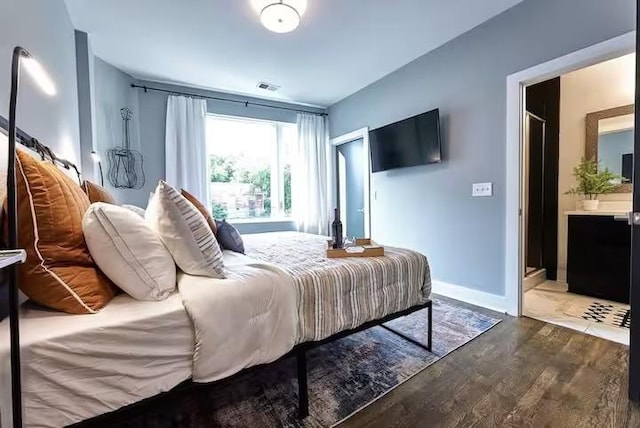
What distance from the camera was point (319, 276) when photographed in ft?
5.08

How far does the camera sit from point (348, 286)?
1.62 meters

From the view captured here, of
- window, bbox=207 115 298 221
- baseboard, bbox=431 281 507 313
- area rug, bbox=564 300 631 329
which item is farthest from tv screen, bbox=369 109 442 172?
area rug, bbox=564 300 631 329

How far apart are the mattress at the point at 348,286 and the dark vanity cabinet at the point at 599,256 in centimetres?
223

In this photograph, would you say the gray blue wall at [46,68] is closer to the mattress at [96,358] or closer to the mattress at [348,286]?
the mattress at [96,358]

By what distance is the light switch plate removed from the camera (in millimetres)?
2802

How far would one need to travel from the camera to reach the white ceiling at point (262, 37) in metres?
2.50

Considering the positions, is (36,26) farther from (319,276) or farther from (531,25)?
(531,25)

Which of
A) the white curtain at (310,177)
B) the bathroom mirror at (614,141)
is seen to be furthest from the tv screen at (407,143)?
the bathroom mirror at (614,141)

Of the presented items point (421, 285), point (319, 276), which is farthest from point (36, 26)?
point (421, 285)

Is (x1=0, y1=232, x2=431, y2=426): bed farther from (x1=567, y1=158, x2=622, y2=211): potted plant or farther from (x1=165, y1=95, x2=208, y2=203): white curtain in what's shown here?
(x1=567, y1=158, x2=622, y2=211): potted plant

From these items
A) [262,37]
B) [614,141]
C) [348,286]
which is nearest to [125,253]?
[348,286]

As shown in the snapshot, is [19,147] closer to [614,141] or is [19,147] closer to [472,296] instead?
[472,296]

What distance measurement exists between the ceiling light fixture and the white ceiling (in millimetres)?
165

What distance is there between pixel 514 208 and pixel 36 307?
3178 mm
